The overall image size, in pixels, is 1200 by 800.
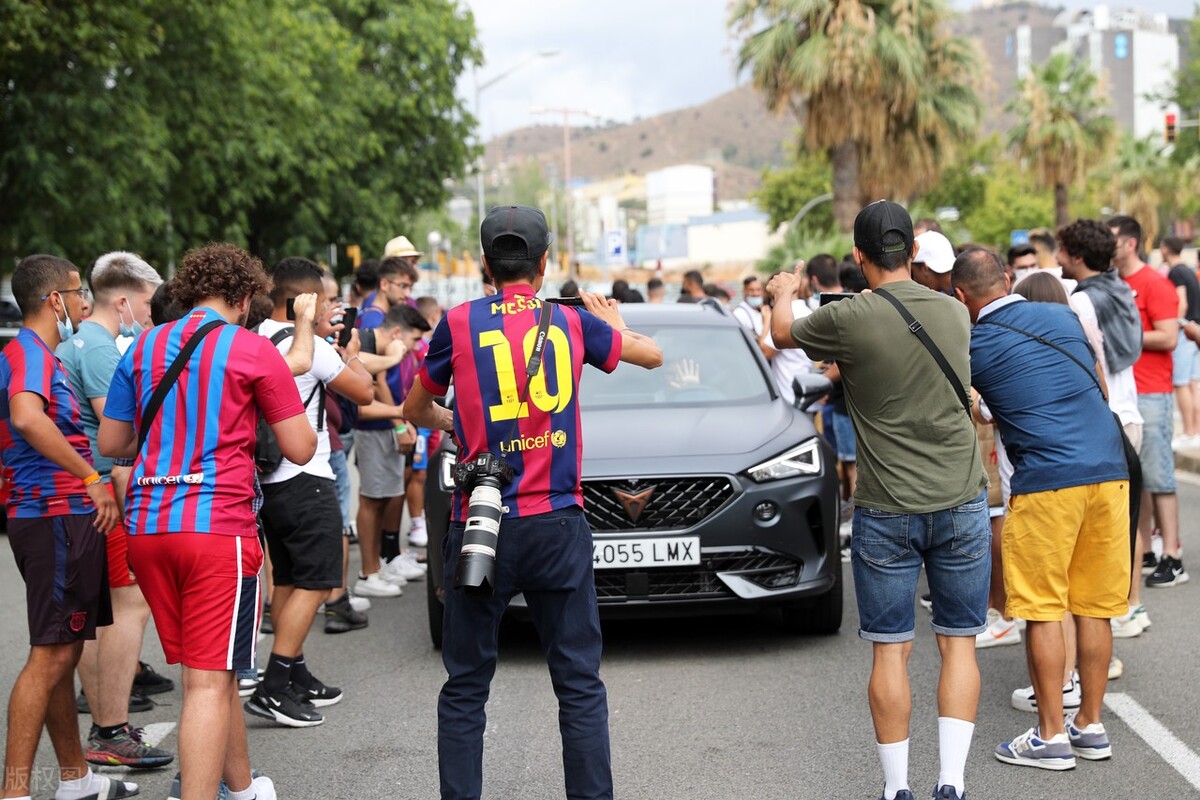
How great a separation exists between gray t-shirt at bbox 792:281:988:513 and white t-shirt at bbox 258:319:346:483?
7.11 ft

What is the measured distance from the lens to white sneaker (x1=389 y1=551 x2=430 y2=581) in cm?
941

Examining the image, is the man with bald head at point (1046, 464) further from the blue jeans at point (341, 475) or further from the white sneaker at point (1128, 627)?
the blue jeans at point (341, 475)

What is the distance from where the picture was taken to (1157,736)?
217 inches

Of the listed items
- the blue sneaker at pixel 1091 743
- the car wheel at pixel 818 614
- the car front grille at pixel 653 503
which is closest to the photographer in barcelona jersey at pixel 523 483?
the blue sneaker at pixel 1091 743

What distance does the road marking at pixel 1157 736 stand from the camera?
5109 millimetres

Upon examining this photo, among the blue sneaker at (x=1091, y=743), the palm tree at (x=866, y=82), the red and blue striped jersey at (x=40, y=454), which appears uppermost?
the palm tree at (x=866, y=82)

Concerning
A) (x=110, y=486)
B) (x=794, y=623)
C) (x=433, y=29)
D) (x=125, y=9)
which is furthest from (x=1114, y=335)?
(x=433, y=29)

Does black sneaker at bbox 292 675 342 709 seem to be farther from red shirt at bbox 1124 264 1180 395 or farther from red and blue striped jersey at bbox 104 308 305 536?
red shirt at bbox 1124 264 1180 395

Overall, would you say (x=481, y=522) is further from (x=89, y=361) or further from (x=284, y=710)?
(x=284, y=710)

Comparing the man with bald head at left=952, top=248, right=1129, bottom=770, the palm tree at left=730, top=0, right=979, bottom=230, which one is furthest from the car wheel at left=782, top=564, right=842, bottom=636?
the palm tree at left=730, top=0, right=979, bottom=230

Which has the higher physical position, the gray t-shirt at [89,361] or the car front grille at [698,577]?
the gray t-shirt at [89,361]

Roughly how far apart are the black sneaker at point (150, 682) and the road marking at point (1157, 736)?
13.6 feet

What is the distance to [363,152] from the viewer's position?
35.9m

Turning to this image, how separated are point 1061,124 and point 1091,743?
47077 millimetres
